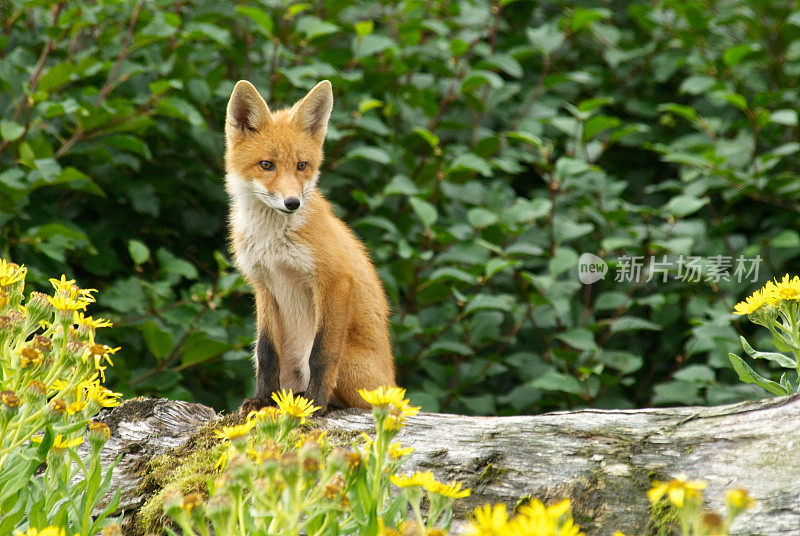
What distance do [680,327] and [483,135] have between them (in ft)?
6.99

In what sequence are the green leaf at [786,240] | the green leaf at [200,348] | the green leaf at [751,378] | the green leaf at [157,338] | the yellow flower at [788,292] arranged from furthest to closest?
the green leaf at [786,240] < the green leaf at [200,348] < the green leaf at [157,338] < the green leaf at [751,378] < the yellow flower at [788,292]

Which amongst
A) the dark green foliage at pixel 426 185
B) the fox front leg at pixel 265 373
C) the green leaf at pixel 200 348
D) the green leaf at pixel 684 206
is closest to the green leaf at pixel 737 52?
the dark green foliage at pixel 426 185

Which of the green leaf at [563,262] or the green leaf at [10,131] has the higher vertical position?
the green leaf at [10,131]

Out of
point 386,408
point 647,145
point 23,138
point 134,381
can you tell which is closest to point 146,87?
point 23,138

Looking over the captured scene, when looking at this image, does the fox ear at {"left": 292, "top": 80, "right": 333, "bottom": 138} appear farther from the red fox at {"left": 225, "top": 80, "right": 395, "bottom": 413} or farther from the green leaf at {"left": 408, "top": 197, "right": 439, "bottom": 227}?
the green leaf at {"left": 408, "top": 197, "right": 439, "bottom": 227}

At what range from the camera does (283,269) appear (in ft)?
Result: 12.1

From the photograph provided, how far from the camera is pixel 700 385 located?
176 inches

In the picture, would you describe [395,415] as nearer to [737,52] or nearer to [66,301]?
[66,301]

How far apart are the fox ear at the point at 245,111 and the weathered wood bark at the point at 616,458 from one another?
70.5 inches

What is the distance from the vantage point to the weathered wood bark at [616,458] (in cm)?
220

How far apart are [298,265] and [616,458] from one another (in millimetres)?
1788

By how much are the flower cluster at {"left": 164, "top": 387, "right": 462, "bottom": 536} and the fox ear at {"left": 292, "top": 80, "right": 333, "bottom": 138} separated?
89.6 inches

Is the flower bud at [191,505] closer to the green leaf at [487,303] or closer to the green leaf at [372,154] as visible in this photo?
the green leaf at [487,303]

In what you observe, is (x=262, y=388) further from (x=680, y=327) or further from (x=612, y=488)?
(x=680, y=327)
